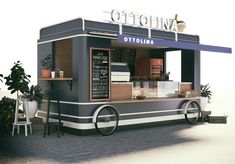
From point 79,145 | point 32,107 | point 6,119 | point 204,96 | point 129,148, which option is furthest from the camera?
point 204,96

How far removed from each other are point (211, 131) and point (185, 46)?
8.75 ft

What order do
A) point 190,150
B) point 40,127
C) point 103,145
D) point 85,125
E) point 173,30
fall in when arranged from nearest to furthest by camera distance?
1. point 190,150
2. point 103,145
3. point 85,125
4. point 40,127
5. point 173,30

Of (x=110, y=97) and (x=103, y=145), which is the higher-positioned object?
(x=110, y=97)

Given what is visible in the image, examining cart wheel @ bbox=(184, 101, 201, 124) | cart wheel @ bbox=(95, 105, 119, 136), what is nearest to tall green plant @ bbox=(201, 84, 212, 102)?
cart wheel @ bbox=(184, 101, 201, 124)

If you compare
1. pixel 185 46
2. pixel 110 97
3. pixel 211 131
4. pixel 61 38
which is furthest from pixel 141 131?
pixel 61 38

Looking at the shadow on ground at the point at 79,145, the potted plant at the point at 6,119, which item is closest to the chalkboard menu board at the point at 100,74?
the shadow on ground at the point at 79,145

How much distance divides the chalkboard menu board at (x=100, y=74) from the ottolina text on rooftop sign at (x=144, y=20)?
48.1 inches

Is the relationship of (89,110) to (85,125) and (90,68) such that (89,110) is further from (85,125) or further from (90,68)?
(90,68)

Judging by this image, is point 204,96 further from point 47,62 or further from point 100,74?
point 47,62

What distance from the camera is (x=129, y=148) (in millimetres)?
7117

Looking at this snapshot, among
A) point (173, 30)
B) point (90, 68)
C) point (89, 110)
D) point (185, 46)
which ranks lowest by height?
point (89, 110)

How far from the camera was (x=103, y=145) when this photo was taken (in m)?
7.43

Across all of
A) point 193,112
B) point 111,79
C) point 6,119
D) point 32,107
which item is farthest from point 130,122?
point 6,119

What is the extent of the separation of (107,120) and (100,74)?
1316 mm
